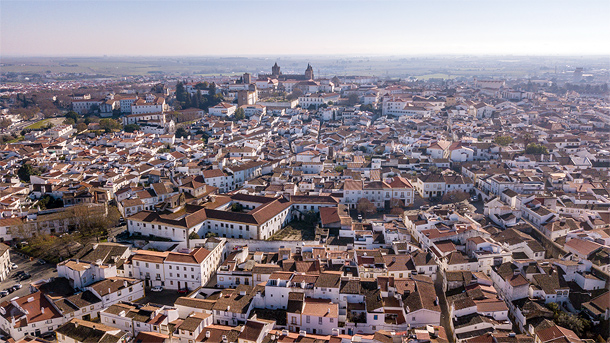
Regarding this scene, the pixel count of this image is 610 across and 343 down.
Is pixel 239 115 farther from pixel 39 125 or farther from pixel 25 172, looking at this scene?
pixel 25 172

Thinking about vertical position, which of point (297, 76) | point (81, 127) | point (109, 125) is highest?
point (297, 76)

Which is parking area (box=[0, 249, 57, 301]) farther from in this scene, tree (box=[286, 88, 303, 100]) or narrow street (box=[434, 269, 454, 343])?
tree (box=[286, 88, 303, 100])

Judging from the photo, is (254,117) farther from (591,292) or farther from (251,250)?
(591,292)

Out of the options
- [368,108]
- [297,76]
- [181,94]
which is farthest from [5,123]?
[297,76]

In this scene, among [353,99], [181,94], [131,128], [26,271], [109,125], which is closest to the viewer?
[26,271]

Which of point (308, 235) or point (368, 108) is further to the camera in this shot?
point (368, 108)

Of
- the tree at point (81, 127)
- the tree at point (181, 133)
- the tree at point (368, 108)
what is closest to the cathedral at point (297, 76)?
the tree at point (368, 108)

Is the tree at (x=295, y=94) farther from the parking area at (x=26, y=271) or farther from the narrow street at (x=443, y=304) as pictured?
the narrow street at (x=443, y=304)

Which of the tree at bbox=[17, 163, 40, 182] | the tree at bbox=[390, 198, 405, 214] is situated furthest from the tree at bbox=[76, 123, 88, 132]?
the tree at bbox=[390, 198, 405, 214]
